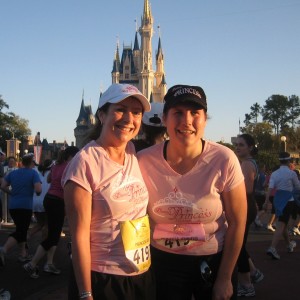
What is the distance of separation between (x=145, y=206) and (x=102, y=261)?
0.40 meters

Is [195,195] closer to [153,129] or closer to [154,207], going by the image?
[154,207]

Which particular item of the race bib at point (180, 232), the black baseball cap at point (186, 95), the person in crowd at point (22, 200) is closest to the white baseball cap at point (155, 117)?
the black baseball cap at point (186, 95)

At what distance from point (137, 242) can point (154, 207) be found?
27cm

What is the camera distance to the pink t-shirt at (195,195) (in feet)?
9.05

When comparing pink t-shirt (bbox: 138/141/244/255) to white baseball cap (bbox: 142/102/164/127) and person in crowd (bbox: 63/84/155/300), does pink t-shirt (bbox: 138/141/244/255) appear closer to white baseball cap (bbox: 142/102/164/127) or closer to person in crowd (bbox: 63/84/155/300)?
person in crowd (bbox: 63/84/155/300)

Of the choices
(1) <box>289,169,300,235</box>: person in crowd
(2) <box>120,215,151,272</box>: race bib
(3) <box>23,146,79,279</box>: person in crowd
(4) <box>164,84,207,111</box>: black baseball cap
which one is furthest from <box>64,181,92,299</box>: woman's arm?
(1) <box>289,169,300,235</box>: person in crowd

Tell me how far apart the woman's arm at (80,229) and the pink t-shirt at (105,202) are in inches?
1.8

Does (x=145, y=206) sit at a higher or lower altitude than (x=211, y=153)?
lower

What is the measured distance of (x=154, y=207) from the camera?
2814 mm

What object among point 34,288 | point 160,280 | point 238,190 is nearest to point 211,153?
point 238,190

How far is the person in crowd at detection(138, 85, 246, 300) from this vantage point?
277cm

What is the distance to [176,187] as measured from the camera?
278 cm

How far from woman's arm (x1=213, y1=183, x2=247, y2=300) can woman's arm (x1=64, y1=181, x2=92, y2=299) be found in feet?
2.65

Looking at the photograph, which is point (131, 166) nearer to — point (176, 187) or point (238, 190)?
point (176, 187)
